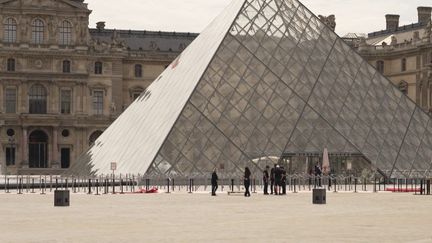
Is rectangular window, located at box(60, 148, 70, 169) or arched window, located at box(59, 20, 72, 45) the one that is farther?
rectangular window, located at box(60, 148, 70, 169)

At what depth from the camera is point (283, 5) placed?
174 ft

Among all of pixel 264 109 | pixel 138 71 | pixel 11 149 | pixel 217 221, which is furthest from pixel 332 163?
pixel 138 71

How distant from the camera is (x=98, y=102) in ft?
315

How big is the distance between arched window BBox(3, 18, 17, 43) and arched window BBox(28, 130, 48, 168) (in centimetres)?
782

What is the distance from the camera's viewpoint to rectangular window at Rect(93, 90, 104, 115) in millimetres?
95812

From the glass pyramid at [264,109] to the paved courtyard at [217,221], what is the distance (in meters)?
14.3

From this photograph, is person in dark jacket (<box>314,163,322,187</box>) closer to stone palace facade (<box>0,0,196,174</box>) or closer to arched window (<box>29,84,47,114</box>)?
stone palace facade (<box>0,0,196,174</box>)

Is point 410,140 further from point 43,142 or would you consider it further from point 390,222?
point 43,142

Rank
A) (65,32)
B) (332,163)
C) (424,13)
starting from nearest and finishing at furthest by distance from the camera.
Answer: (332,163)
(65,32)
(424,13)

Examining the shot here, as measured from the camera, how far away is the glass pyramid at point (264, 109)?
4662 cm

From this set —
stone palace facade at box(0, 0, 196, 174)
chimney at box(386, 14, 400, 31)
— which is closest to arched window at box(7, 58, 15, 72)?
stone palace facade at box(0, 0, 196, 174)

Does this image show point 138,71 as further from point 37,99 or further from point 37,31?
point 37,31

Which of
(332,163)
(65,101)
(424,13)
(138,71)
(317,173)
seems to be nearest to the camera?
(317,173)

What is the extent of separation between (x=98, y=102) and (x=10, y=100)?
24.7 feet
